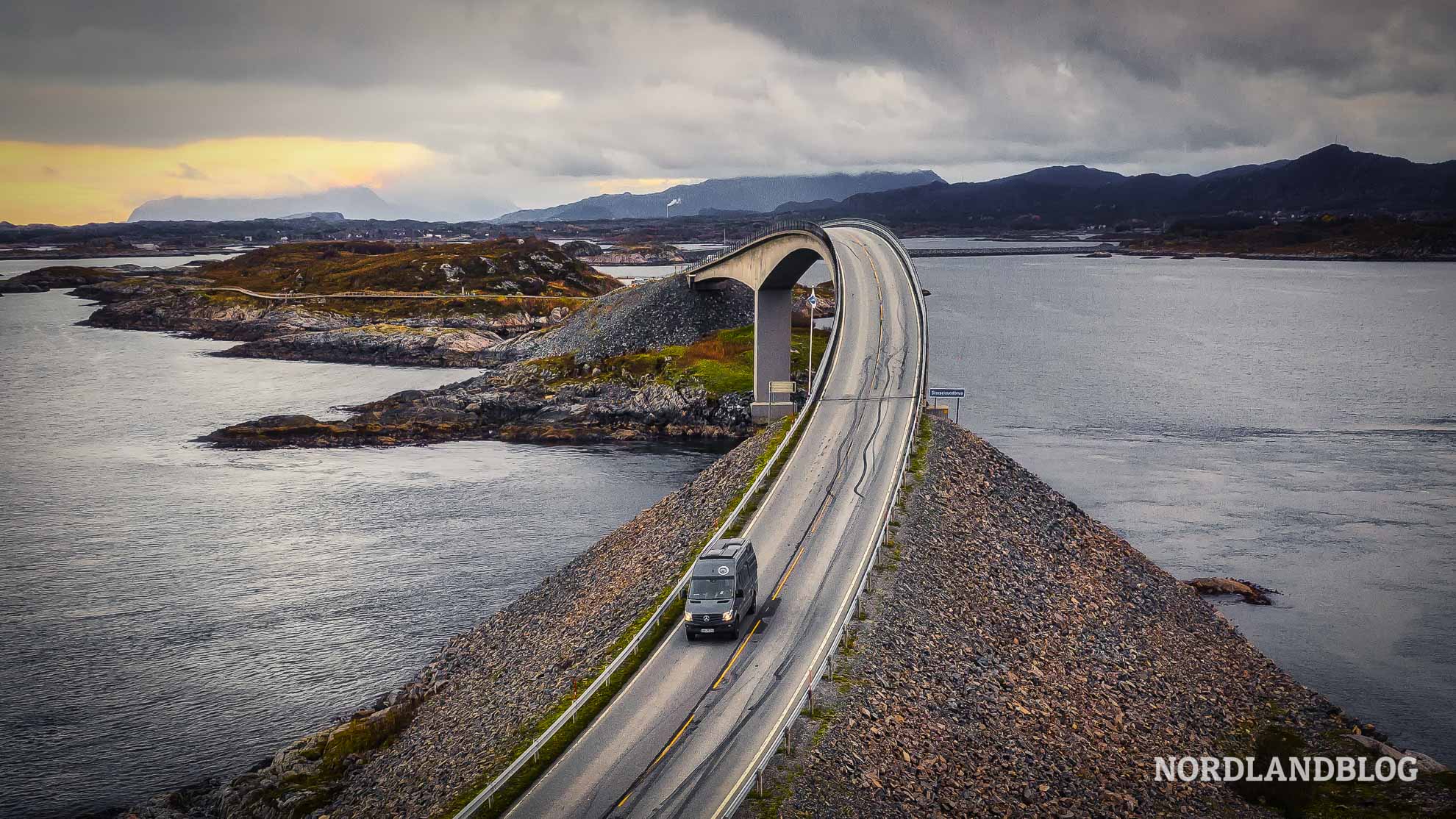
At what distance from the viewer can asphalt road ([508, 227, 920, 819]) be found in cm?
2341

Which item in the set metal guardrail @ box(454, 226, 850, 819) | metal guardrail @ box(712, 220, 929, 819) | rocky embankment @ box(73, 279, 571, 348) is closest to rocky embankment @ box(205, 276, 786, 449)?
rocky embankment @ box(73, 279, 571, 348)

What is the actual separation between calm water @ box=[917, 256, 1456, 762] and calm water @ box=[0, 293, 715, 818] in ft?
106

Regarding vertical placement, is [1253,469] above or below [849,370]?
below

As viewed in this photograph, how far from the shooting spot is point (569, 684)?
98.2ft

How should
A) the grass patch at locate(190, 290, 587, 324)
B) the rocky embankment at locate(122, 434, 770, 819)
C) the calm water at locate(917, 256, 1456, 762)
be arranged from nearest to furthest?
the rocky embankment at locate(122, 434, 770, 819), the calm water at locate(917, 256, 1456, 762), the grass patch at locate(190, 290, 587, 324)

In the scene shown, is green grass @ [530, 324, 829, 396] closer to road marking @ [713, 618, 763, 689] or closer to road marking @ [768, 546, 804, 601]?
road marking @ [768, 546, 804, 601]

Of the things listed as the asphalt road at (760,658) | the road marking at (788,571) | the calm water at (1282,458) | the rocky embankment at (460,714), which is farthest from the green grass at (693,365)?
the road marking at (788,571)

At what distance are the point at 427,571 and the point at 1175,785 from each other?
36.7m

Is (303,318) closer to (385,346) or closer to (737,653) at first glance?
(385,346)

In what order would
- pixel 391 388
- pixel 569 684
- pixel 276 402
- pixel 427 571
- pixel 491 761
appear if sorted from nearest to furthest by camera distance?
pixel 491 761
pixel 569 684
pixel 427 571
pixel 276 402
pixel 391 388

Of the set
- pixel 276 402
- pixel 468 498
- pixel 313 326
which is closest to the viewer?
pixel 468 498

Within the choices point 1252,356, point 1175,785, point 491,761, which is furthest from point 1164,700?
point 1252,356

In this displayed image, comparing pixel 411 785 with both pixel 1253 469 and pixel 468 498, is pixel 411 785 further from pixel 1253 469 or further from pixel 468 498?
pixel 1253 469

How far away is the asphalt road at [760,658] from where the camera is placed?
23.4 metres
